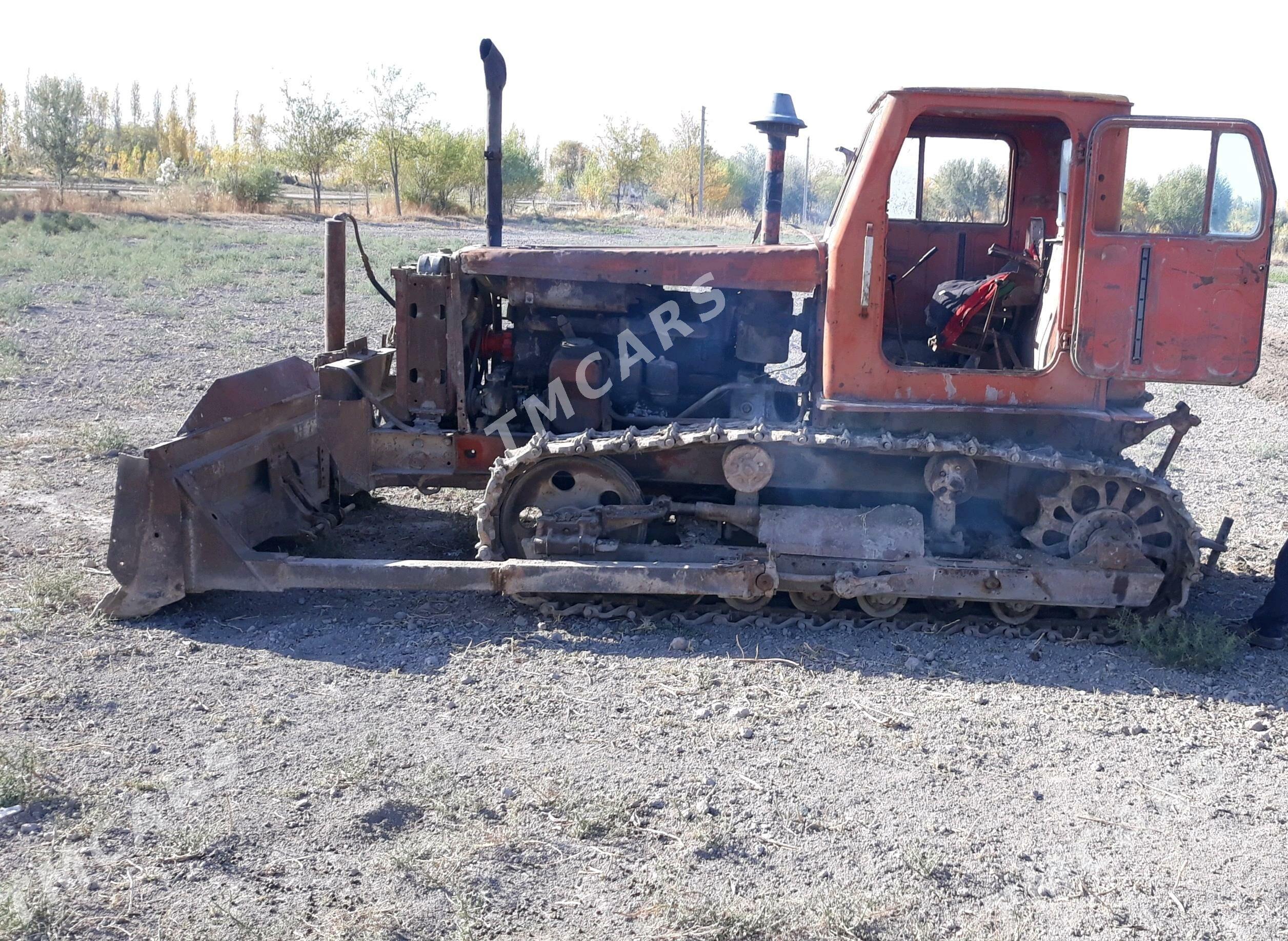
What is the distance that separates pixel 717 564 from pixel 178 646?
2.64m

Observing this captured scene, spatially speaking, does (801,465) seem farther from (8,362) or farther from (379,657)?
(8,362)

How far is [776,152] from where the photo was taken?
6.05 metres

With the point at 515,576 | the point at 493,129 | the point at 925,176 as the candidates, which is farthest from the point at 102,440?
the point at 925,176

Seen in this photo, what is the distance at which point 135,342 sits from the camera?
46.1 ft

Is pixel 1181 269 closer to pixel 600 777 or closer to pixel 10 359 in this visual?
pixel 600 777

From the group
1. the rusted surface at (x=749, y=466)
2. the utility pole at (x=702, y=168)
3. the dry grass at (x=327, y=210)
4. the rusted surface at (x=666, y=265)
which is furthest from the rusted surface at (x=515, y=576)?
the utility pole at (x=702, y=168)

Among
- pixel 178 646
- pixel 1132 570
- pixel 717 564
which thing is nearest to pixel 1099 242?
pixel 1132 570

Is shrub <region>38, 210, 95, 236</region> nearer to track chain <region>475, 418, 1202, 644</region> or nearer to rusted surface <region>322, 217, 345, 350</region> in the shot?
rusted surface <region>322, 217, 345, 350</region>

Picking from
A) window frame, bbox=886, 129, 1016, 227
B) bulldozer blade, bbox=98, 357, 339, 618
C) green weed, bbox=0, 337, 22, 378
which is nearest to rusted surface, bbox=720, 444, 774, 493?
window frame, bbox=886, 129, 1016, 227

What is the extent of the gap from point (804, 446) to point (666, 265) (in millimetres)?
1217

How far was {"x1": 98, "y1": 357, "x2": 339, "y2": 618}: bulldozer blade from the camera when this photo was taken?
5703 millimetres

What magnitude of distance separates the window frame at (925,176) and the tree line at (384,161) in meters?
31.1

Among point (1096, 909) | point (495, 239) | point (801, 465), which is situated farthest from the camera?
point (495, 239)

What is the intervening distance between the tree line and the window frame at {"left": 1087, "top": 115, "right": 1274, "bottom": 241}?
32253mm
